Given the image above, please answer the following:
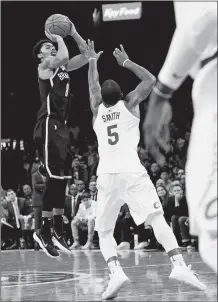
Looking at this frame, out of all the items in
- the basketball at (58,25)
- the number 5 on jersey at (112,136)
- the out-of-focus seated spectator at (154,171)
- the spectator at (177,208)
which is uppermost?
the basketball at (58,25)

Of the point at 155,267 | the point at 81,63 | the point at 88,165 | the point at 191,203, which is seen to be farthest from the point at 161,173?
the point at 191,203

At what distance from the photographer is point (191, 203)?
3166 mm

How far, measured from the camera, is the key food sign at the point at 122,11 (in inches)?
657

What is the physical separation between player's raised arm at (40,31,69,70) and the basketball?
6cm

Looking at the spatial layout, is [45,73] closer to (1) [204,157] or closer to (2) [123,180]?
(2) [123,180]

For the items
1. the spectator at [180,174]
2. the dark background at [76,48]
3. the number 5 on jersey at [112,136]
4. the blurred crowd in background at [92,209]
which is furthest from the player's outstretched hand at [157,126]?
the dark background at [76,48]

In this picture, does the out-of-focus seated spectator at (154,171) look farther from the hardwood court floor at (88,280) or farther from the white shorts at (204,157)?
the white shorts at (204,157)

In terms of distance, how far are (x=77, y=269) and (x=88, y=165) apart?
754 centimetres

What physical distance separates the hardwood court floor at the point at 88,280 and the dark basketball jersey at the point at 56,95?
5.41 feet

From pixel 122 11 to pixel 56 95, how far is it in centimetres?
1116

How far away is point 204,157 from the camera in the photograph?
Answer: 3.13 metres

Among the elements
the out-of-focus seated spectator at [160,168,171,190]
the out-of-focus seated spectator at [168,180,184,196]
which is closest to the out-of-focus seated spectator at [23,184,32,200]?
the out-of-focus seated spectator at [160,168,171,190]

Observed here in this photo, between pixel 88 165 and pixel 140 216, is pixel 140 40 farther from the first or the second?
pixel 140 216

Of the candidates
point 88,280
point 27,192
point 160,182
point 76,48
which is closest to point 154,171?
point 160,182
